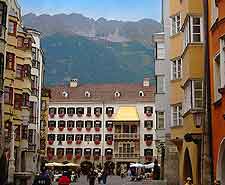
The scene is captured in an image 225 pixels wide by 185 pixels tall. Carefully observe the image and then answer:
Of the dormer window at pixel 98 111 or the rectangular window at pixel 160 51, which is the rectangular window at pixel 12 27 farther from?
the dormer window at pixel 98 111

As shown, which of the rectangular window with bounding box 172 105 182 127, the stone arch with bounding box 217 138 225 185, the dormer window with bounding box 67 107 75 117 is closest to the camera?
the stone arch with bounding box 217 138 225 185

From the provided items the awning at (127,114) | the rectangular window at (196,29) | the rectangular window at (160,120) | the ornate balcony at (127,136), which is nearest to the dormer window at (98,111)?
the awning at (127,114)

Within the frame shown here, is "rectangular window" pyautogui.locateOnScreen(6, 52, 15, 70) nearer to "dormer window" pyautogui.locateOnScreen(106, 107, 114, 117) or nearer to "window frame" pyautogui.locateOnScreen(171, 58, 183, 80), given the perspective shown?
"window frame" pyautogui.locateOnScreen(171, 58, 183, 80)

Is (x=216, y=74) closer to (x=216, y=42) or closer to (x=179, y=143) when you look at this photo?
(x=216, y=42)

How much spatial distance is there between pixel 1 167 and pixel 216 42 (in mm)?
9172

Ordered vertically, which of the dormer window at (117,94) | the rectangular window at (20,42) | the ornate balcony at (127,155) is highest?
the dormer window at (117,94)

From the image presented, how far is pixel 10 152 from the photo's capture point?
41.8 metres

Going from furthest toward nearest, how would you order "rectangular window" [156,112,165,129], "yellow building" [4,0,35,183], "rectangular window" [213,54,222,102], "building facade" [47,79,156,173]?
"building facade" [47,79,156,173] < "rectangular window" [156,112,165,129] < "yellow building" [4,0,35,183] < "rectangular window" [213,54,222,102]

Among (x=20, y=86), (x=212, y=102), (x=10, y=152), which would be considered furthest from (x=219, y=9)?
(x=20, y=86)

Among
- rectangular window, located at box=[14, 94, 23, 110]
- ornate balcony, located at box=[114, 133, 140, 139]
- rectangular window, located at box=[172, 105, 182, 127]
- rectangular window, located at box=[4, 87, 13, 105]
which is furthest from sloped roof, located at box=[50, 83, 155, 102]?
rectangular window, located at box=[172, 105, 182, 127]

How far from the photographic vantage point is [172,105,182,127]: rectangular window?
34.2 metres

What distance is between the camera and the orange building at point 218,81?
18922 millimetres

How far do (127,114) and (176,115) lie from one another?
74.5 meters

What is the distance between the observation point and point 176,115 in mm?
34781
